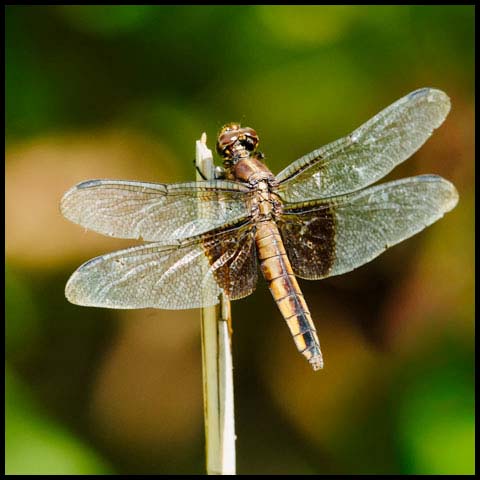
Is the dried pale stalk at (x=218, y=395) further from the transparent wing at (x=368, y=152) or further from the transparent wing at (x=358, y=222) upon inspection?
the transparent wing at (x=368, y=152)

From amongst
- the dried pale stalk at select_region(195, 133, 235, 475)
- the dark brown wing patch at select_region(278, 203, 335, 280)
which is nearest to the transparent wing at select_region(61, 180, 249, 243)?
the dark brown wing patch at select_region(278, 203, 335, 280)

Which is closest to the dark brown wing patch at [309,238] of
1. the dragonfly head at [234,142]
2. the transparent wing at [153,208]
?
the transparent wing at [153,208]

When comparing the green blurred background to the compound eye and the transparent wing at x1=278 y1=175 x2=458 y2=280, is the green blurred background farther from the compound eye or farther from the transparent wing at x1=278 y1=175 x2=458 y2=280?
the transparent wing at x1=278 y1=175 x2=458 y2=280

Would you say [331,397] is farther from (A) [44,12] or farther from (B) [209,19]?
(A) [44,12]

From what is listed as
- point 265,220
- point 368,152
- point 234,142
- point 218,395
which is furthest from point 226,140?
point 218,395

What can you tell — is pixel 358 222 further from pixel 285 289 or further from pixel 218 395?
pixel 218 395

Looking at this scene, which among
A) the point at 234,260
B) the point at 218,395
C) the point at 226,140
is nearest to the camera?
the point at 218,395

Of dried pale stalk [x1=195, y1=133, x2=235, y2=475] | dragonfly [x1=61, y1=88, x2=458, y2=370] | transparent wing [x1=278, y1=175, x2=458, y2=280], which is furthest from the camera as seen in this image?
transparent wing [x1=278, y1=175, x2=458, y2=280]
